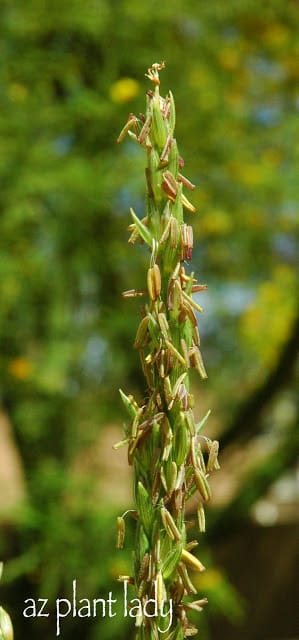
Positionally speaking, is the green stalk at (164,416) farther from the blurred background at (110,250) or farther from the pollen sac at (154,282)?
the blurred background at (110,250)

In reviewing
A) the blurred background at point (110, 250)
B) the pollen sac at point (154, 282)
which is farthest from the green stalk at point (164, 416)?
the blurred background at point (110, 250)

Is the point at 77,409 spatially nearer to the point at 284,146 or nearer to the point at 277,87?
the point at 284,146

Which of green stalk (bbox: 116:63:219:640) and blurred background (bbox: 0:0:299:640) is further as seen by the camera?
blurred background (bbox: 0:0:299:640)

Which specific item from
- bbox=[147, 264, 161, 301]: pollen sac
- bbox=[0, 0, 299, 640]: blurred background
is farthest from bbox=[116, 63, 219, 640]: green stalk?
bbox=[0, 0, 299, 640]: blurred background

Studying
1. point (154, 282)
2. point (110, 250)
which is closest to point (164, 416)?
point (154, 282)

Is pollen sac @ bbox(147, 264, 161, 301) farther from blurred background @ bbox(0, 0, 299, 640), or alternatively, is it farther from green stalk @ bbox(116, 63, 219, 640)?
blurred background @ bbox(0, 0, 299, 640)

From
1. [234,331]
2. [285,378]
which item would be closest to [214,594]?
[285,378]
